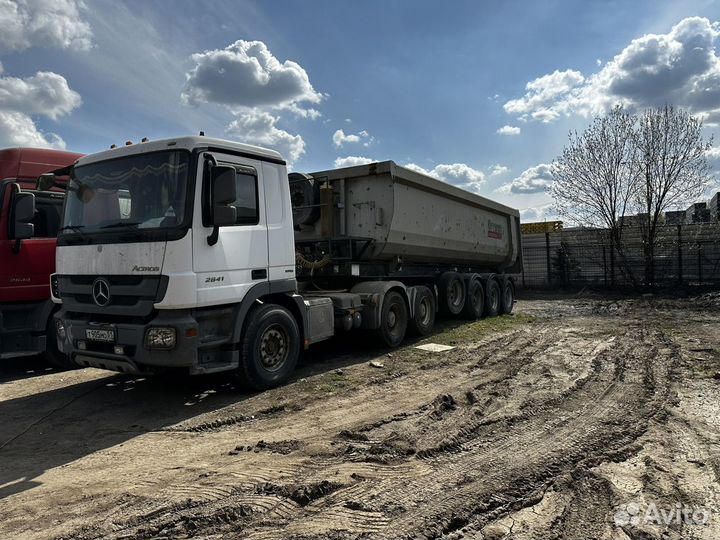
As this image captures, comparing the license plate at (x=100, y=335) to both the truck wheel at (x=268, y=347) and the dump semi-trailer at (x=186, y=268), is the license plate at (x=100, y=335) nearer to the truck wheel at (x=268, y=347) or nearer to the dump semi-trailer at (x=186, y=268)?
the dump semi-trailer at (x=186, y=268)

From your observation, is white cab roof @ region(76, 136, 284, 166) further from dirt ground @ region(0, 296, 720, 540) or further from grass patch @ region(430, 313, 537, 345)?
grass patch @ region(430, 313, 537, 345)

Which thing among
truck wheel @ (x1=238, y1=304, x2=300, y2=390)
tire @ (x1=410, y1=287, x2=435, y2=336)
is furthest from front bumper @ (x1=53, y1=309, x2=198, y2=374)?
tire @ (x1=410, y1=287, x2=435, y2=336)

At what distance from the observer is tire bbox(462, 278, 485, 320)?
12.1 m

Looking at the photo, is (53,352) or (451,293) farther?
(451,293)

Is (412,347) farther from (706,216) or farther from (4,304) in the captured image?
(706,216)

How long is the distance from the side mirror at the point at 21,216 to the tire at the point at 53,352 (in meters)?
Answer: 1.29

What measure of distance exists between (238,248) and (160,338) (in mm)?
1318

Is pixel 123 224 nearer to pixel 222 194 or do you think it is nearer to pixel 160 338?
pixel 222 194

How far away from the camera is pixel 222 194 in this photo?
5.11 m

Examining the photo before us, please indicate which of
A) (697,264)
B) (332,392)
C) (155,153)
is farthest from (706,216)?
(155,153)

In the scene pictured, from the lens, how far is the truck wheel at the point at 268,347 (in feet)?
18.7

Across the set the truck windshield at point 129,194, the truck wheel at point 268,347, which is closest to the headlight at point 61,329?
the truck windshield at point 129,194

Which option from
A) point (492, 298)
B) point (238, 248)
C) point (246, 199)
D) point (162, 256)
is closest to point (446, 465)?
point (238, 248)

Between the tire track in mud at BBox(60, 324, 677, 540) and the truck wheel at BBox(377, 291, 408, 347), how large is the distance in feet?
7.87
